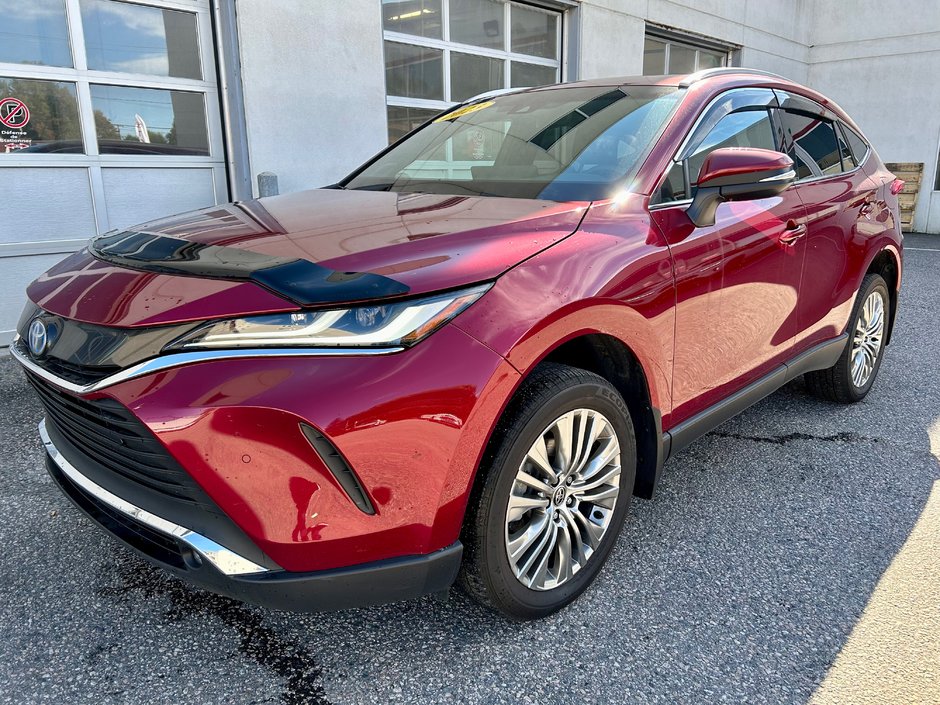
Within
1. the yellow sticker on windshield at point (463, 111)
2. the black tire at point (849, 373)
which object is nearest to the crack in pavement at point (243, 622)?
the yellow sticker on windshield at point (463, 111)

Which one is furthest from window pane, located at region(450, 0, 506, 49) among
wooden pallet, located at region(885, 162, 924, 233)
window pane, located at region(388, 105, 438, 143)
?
wooden pallet, located at region(885, 162, 924, 233)

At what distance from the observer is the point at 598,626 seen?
2.14m

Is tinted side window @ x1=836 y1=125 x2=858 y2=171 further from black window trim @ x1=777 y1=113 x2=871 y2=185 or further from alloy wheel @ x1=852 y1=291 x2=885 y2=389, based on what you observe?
alloy wheel @ x1=852 y1=291 x2=885 y2=389

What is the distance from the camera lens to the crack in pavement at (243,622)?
1888 millimetres

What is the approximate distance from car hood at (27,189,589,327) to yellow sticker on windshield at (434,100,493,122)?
1147 mm

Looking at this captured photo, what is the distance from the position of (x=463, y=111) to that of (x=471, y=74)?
15.6ft

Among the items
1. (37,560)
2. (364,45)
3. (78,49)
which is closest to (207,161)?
(78,49)

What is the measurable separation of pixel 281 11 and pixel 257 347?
5.22 meters

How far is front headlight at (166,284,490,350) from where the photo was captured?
1.59 m

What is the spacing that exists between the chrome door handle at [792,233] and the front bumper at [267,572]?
204cm

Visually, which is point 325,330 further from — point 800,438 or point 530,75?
point 530,75


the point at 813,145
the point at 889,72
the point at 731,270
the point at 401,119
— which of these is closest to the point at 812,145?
the point at 813,145

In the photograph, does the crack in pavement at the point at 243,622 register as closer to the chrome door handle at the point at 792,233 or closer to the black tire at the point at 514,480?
the black tire at the point at 514,480

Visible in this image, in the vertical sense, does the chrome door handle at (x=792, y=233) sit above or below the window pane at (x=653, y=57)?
below
